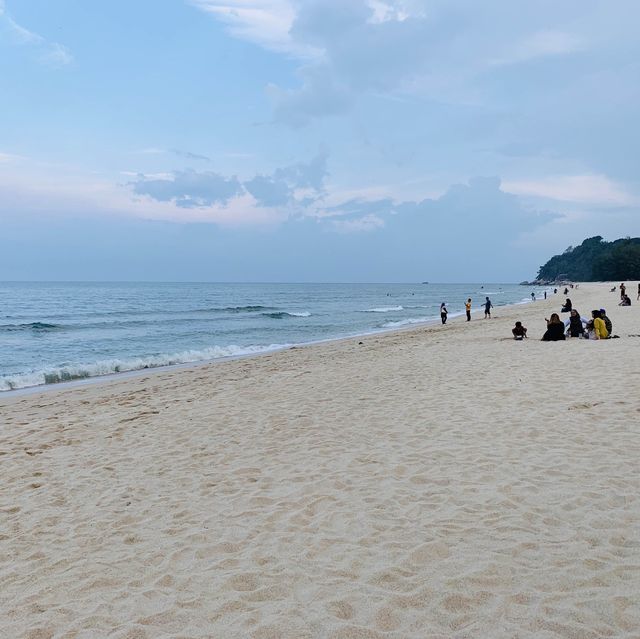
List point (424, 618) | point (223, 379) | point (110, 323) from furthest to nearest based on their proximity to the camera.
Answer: point (110, 323)
point (223, 379)
point (424, 618)

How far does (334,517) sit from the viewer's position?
4.68 metres

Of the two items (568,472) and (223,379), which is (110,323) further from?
(568,472)

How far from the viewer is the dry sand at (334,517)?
3.27m

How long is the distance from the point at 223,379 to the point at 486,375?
260 inches

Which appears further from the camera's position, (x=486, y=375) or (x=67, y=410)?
(x=486, y=375)

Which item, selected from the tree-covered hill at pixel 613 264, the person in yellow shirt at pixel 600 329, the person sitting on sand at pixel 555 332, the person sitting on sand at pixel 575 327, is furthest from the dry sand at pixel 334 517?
the tree-covered hill at pixel 613 264

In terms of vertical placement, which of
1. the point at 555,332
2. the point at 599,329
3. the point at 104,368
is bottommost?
the point at 104,368

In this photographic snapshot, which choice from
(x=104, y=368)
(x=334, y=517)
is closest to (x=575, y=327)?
(x=334, y=517)

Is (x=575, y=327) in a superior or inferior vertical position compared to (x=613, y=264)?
inferior

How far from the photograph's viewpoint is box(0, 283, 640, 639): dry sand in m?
3.27

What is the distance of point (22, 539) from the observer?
461cm

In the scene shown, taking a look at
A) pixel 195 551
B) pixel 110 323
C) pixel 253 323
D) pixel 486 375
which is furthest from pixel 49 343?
pixel 195 551

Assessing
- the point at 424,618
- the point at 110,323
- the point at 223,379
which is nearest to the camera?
the point at 424,618

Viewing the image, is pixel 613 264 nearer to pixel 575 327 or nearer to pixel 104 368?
pixel 575 327
